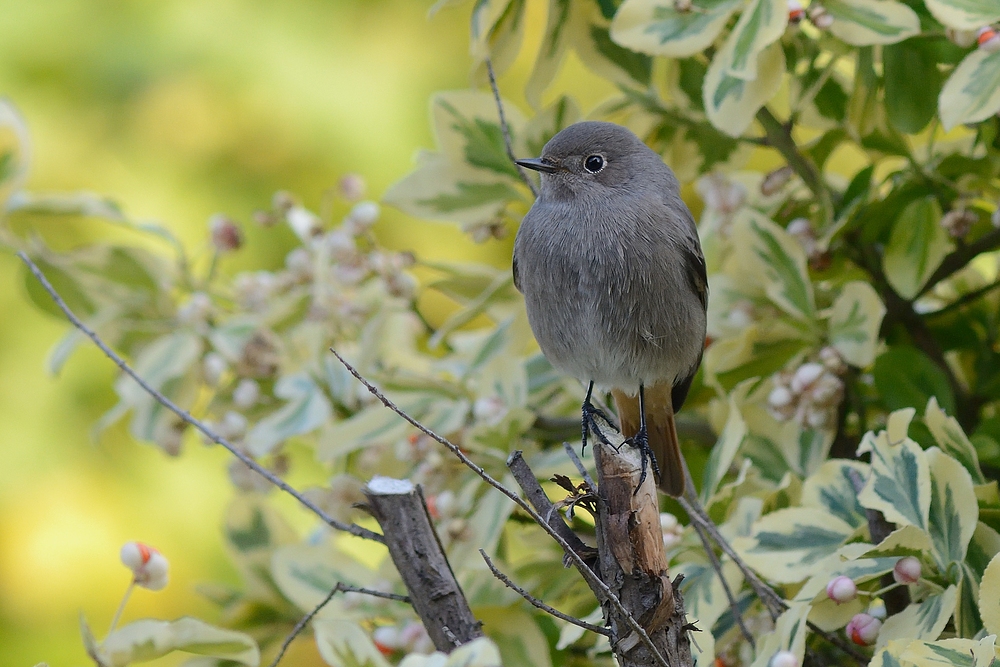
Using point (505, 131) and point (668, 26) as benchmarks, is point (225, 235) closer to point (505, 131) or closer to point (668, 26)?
point (505, 131)

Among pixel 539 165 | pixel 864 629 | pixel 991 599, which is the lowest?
pixel 864 629

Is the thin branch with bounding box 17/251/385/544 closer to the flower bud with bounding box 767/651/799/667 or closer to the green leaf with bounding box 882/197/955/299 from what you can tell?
the flower bud with bounding box 767/651/799/667

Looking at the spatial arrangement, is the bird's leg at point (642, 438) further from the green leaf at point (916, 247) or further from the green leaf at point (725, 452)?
the green leaf at point (916, 247)

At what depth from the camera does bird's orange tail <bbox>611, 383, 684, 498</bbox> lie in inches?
69.1

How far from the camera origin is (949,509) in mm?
1337

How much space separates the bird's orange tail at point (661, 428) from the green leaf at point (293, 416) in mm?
556

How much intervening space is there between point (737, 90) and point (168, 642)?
1124 mm

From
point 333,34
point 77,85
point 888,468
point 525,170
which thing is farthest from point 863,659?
point 77,85

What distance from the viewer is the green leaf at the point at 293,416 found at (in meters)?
1.97

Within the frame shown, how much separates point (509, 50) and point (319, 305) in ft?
2.10

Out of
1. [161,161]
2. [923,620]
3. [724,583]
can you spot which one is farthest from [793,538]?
[161,161]

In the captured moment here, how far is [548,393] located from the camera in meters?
2.06

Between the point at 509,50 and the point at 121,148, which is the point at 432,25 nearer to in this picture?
the point at 121,148

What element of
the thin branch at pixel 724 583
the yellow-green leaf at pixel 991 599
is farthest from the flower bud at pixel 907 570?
the thin branch at pixel 724 583
